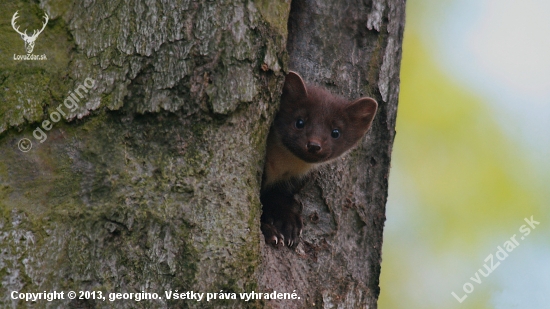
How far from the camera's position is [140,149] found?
3.85m

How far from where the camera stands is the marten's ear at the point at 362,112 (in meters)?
5.37

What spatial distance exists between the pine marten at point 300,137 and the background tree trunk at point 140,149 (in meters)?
1.03

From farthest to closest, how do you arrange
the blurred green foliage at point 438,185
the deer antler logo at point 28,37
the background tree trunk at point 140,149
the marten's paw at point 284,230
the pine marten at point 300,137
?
the blurred green foliage at point 438,185 < the pine marten at point 300,137 < the marten's paw at point 284,230 < the deer antler logo at point 28,37 < the background tree trunk at point 140,149

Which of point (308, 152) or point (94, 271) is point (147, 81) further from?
point (308, 152)

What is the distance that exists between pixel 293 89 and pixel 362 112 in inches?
25.4

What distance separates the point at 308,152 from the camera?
567 cm

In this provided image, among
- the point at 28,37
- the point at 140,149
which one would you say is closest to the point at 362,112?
the point at 140,149

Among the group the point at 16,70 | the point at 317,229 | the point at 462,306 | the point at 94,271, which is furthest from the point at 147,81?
the point at 462,306

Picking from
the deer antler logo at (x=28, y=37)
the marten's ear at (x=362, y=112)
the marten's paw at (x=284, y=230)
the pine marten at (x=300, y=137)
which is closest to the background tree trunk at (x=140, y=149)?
the deer antler logo at (x=28, y=37)

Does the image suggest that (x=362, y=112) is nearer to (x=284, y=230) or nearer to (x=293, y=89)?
(x=293, y=89)

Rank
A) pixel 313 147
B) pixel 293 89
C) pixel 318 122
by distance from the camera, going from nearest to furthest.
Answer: pixel 293 89 → pixel 313 147 → pixel 318 122

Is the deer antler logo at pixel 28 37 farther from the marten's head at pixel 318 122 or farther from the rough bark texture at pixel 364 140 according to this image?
the rough bark texture at pixel 364 140

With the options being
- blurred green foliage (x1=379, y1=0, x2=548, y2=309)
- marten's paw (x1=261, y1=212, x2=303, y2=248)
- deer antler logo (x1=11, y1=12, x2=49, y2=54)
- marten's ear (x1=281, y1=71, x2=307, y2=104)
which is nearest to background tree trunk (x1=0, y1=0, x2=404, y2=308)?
deer antler logo (x1=11, y1=12, x2=49, y2=54)

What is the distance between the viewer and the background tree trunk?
11.7 feet
